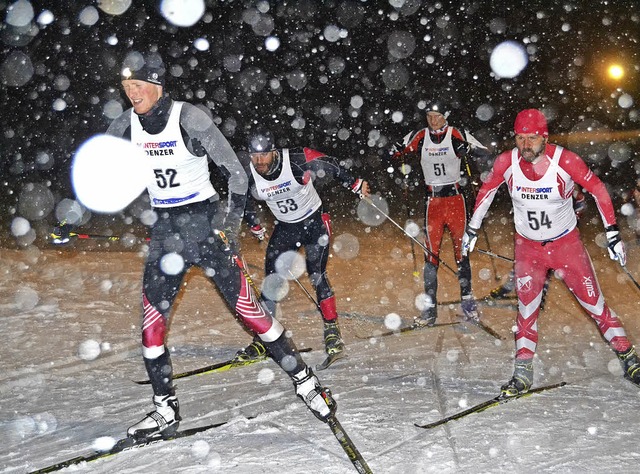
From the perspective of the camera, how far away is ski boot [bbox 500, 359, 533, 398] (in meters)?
4.56

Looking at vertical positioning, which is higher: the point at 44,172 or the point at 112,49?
the point at 112,49

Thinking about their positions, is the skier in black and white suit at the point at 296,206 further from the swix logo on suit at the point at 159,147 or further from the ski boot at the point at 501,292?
the ski boot at the point at 501,292

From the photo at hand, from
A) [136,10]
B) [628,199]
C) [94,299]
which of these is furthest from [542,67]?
[94,299]

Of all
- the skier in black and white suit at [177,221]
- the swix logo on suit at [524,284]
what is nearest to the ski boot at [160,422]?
the skier in black and white suit at [177,221]

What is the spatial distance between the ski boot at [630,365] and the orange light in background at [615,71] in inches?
1093

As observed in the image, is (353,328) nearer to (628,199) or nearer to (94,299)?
(94,299)

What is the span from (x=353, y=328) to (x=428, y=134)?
241 cm

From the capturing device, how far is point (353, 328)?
22.6 ft

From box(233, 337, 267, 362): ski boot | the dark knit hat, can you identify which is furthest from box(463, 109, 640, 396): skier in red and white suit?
the dark knit hat

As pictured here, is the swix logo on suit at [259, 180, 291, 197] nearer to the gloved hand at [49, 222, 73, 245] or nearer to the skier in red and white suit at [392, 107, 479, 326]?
the gloved hand at [49, 222, 73, 245]

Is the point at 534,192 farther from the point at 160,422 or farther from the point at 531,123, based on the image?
the point at 160,422

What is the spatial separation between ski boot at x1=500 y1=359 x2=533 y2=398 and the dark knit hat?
3297mm

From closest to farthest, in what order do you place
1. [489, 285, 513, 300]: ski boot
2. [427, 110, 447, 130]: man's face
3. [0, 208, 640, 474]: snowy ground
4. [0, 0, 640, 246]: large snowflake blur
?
1. [0, 208, 640, 474]: snowy ground
2. [427, 110, 447, 130]: man's face
3. [489, 285, 513, 300]: ski boot
4. [0, 0, 640, 246]: large snowflake blur

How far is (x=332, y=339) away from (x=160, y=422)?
2.22 metres
